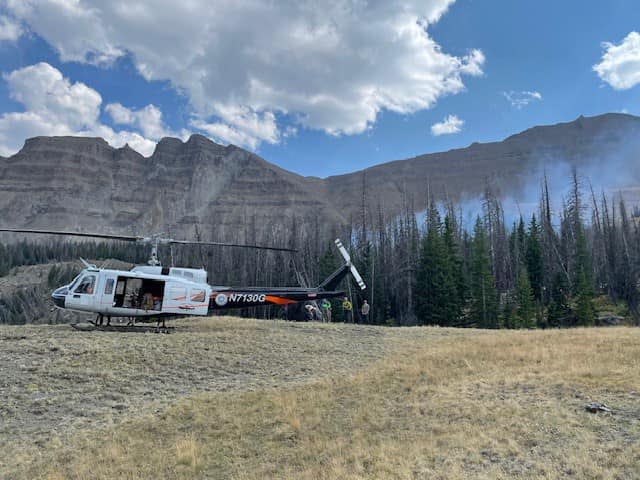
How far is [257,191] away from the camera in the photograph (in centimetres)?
14862

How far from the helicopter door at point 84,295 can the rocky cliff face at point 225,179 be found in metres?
110

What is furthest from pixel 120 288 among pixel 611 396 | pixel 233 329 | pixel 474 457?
pixel 611 396

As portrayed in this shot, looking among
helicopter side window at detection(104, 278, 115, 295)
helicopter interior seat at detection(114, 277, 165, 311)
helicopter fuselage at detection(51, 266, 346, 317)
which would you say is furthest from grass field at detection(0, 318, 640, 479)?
helicopter side window at detection(104, 278, 115, 295)

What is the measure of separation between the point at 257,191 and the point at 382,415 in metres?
143

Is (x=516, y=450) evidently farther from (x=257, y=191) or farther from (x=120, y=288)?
(x=257, y=191)

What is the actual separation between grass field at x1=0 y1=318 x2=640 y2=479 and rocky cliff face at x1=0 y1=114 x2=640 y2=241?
113 metres

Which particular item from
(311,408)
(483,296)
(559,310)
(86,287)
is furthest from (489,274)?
(311,408)

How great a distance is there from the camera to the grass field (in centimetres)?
662

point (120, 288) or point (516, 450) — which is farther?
point (120, 288)

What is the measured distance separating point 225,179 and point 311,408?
152 meters

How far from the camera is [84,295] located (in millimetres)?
16281

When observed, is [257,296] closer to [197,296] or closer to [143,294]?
[197,296]

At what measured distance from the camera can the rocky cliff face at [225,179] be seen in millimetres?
132250

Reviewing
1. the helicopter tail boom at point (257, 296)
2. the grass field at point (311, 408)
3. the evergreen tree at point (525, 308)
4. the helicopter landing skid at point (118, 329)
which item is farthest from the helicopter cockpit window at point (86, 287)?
the evergreen tree at point (525, 308)
